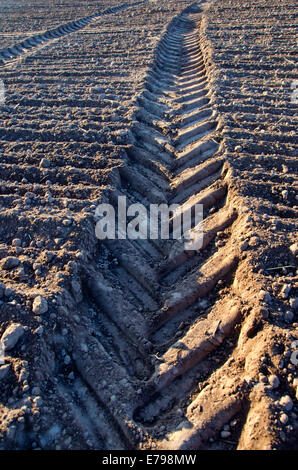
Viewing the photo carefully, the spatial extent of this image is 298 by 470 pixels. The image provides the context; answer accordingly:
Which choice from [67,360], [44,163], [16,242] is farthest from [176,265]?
[44,163]

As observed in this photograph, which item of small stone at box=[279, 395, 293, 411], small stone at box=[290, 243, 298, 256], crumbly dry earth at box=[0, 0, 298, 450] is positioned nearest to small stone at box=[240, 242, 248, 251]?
crumbly dry earth at box=[0, 0, 298, 450]

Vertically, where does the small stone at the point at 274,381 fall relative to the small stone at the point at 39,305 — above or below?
below

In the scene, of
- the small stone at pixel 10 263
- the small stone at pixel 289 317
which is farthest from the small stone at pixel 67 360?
the small stone at pixel 289 317

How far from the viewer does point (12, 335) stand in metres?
2.10

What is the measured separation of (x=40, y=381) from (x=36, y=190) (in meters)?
1.75

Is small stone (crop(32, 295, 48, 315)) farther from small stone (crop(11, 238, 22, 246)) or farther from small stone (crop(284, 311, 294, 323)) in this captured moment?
small stone (crop(284, 311, 294, 323))

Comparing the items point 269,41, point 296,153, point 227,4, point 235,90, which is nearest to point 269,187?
point 296,153

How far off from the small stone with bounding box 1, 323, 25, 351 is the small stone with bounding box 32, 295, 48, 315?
13 cm

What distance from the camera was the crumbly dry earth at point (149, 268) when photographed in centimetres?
194

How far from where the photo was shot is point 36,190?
3188 mm

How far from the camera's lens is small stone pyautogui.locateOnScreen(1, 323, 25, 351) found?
2080mm

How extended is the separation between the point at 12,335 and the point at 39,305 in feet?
0.77

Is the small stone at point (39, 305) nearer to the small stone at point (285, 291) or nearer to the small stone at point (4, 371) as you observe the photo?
the small stone at point (4, 371)
